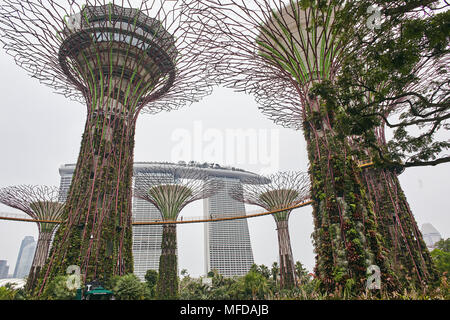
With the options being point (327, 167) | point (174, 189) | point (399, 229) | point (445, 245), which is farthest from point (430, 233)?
point (327, 167)

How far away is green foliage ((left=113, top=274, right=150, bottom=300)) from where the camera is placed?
10.4 meters

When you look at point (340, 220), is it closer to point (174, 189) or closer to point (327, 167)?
point (327, 167)

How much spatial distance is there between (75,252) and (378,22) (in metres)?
12.6

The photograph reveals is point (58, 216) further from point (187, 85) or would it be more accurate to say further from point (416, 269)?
point (416, 269)

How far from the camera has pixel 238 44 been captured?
11492 millimetres

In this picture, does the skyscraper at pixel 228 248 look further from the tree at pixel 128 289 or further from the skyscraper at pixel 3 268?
the skyscraper at pixel 3 268

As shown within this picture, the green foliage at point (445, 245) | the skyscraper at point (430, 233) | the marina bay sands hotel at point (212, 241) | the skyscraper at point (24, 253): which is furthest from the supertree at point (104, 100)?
the skyscraper at point (24, 253)

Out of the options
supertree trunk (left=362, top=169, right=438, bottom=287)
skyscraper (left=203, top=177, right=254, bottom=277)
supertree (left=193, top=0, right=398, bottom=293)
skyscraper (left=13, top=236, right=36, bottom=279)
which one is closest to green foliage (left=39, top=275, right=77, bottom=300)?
supertree (left=193, top=0, right=398, bottom=293)

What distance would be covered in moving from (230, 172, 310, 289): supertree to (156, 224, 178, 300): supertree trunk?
6.12 metres

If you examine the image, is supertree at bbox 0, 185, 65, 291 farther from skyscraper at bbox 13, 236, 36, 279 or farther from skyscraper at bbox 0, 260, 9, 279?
skyscraper at bbox 13, 236, 36, 279

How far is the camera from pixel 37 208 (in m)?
22.9

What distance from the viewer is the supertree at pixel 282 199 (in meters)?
22.3
